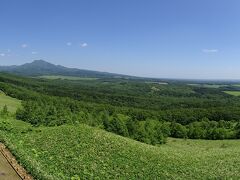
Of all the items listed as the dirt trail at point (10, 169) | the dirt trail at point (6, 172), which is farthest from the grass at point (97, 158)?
the dirt trail at point (6, 172)

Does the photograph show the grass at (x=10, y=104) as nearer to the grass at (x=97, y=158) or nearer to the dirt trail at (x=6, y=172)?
the grass at (x=97, y=158)

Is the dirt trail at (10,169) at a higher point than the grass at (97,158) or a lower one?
higher

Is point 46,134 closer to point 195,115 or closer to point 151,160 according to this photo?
point 151,160

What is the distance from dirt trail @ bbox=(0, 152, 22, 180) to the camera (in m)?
16.1

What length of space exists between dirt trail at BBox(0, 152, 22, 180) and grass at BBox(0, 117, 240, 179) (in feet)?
3.07

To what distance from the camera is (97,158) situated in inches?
947

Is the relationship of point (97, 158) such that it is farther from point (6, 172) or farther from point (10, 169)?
point (6, 172)

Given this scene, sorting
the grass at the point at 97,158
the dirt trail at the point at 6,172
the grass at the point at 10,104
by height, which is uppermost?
the dirt trail at the point at 6,172

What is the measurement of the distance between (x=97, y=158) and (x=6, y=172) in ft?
28.6

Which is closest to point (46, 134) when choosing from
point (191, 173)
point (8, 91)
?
point (191, 173)

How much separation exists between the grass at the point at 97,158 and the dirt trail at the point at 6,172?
935 mm

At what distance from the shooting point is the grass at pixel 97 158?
70.6 feet

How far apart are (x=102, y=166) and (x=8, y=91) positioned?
498 ft

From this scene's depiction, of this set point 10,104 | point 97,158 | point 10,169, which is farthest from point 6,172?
point 10,104
